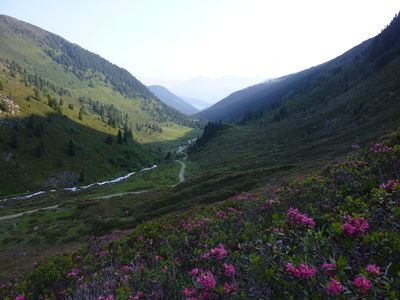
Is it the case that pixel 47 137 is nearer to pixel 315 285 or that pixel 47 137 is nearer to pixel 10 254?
pixel 10 254

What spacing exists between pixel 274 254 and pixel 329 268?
167cm

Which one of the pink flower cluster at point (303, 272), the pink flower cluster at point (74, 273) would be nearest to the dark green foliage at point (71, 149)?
the pink flower cluster at point (74, 273)

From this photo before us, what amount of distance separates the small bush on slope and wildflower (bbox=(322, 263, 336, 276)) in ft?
0.05

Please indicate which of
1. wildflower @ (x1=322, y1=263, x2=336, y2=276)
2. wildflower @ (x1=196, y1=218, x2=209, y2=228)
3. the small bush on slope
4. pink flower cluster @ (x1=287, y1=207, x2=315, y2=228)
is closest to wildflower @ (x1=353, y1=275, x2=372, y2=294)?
the small bush on slope

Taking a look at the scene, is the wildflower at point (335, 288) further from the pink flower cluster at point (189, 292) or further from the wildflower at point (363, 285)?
the pink flower cluster at point (189, 292)

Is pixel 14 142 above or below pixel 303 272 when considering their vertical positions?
above

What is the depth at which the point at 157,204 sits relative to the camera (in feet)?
195

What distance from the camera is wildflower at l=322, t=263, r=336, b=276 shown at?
471 cm

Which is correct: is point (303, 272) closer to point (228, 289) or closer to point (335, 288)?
point (335, 288)

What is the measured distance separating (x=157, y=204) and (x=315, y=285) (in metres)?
56.3

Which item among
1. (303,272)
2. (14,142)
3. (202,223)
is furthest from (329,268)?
(14,142)

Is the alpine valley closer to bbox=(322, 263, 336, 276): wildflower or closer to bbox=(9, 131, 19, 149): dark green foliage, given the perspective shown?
bbox=(322, 263, 336, 276): wildflower

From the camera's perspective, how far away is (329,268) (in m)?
4.70

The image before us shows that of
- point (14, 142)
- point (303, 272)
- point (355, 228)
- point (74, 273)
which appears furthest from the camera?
point (14, 142)
